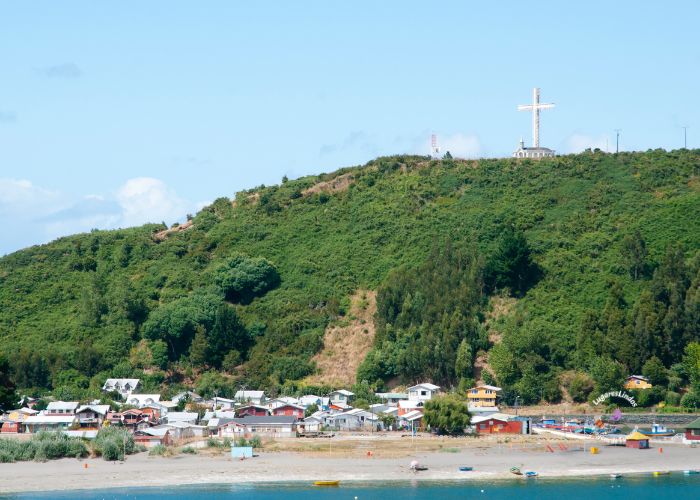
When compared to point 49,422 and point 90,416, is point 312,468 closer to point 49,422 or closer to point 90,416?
point 90,416

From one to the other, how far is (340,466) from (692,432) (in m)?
25.7

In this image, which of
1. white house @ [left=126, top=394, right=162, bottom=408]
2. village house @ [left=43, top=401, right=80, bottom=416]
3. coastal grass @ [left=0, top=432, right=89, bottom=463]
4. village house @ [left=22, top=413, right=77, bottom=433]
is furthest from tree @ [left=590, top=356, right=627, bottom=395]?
coastal grass @ [left=0, top=432, right=89, bottom=463]

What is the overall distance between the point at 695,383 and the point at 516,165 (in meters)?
50.9

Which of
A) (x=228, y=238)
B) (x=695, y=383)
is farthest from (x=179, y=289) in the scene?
(x=695, y=383)

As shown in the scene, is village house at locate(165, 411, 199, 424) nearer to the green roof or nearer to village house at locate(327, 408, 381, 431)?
village house at locate(327, 408, 381, 431)

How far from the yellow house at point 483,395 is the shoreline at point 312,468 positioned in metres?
20.9

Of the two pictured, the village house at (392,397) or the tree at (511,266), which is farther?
the tree at (511,266)

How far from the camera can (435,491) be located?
209 feet

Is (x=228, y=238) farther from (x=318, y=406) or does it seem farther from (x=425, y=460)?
(x=425, y=460)

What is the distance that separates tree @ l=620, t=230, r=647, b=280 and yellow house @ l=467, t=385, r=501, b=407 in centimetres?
2041

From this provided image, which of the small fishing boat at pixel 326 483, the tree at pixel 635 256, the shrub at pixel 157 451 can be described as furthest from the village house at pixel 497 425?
the tree at pixel 635 256

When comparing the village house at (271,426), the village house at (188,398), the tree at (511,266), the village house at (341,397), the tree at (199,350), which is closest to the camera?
the village house at (271,426)

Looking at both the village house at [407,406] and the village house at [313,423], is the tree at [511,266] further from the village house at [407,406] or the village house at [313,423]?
the village house at [313,423]

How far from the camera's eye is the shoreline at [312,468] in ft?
219
